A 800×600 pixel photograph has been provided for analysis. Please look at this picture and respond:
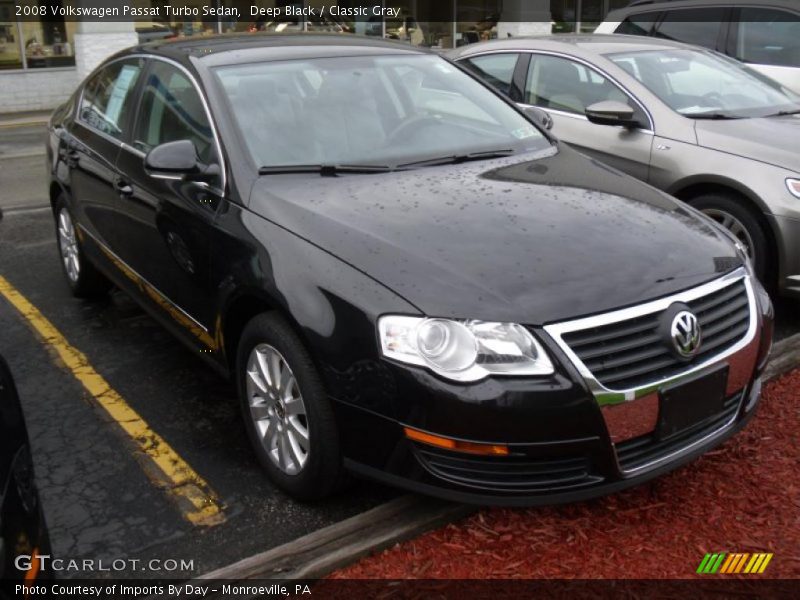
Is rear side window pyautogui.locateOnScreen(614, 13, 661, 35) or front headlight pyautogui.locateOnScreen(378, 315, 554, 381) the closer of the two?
front headlight pyautogui.locateOnScreen(378, 315, 554, 381)

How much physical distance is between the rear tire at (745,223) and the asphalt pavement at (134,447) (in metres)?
0.42

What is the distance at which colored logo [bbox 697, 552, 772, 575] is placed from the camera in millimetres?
2730

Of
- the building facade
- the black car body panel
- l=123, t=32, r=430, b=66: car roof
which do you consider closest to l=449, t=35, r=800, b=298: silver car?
l=123, t=32, r=430, b=66: car roof

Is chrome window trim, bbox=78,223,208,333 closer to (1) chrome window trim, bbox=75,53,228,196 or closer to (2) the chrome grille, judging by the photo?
(1) chrome window trim, bbox=75,53,228,196

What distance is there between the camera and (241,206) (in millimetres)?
3459

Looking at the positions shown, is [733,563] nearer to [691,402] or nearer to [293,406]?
[691,402]

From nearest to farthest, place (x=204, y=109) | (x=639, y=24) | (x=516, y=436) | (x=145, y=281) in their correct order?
(x=516, y=436)
(x=204, y=109)
(x=145, y=281)
(x=639, y=24)

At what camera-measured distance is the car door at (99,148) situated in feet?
15.1

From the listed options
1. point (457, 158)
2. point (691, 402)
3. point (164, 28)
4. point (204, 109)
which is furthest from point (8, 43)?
point (691, 402)

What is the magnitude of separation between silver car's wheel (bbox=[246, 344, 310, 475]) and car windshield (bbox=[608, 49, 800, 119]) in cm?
352

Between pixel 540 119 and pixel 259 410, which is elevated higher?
pixel 540 119

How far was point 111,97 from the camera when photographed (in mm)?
4898

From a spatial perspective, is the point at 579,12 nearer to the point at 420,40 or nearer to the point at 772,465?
the point at 420,40

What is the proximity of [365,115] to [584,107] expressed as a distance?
2504 mm
